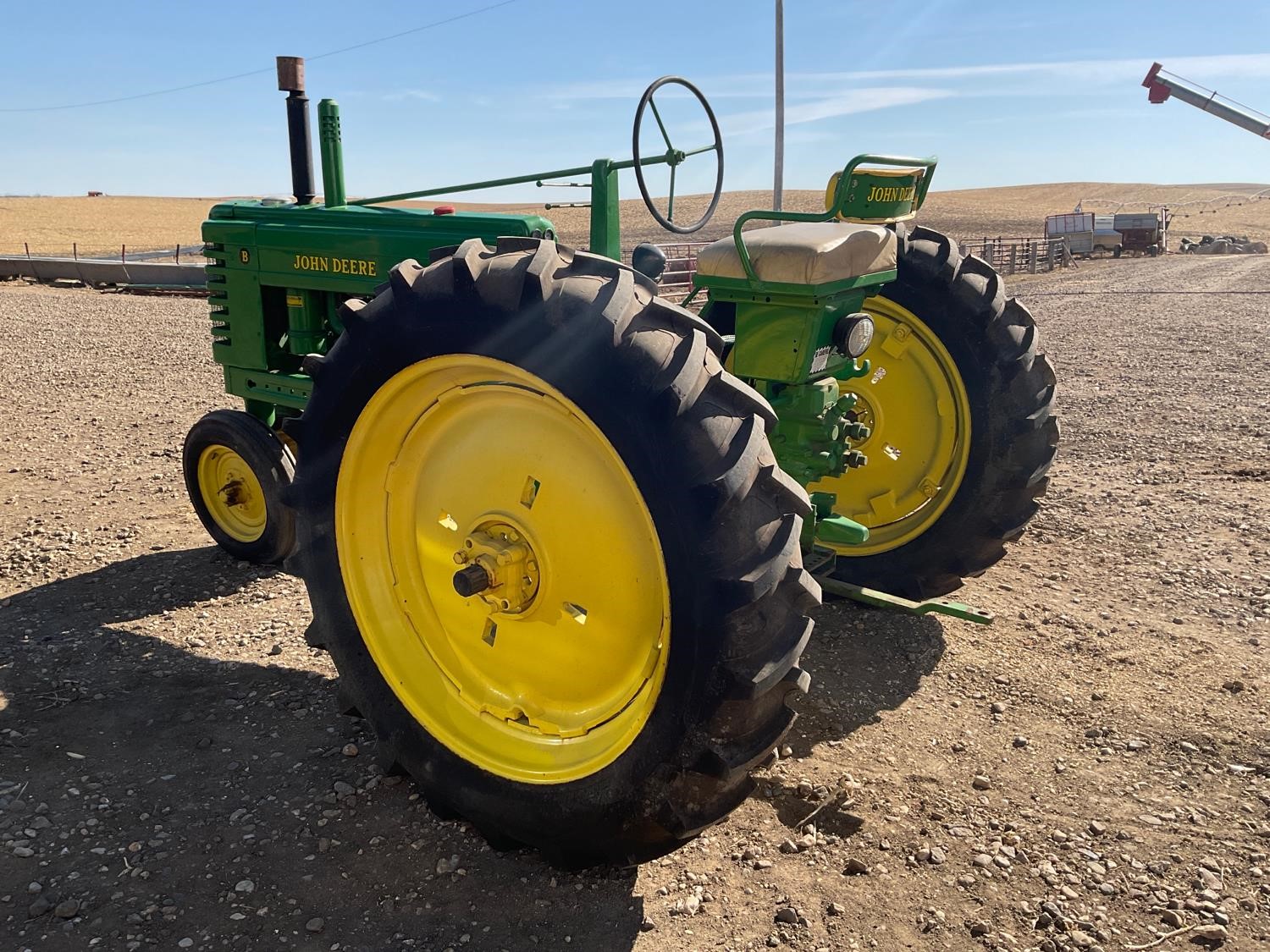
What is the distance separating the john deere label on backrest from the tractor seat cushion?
341mm

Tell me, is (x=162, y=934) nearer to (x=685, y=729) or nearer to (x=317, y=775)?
(x=317, y=775)

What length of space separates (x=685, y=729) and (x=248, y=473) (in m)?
3.25

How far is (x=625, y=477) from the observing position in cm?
218

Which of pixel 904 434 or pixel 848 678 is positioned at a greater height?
pixel 904 434

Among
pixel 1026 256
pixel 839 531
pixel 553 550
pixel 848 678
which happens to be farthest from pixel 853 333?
pixel 1026 256

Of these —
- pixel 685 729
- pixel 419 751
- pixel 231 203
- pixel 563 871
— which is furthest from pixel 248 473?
pixel 685 729

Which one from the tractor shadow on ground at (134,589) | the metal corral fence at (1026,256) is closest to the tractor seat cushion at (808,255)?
the tractor shadow on ground at (134,589)

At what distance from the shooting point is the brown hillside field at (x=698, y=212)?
115 ft

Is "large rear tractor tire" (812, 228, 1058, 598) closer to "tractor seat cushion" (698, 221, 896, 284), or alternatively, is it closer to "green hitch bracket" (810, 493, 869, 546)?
"tractor seat cushion" (698, 221, 896, 284)

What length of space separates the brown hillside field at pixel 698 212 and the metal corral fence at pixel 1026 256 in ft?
23.6

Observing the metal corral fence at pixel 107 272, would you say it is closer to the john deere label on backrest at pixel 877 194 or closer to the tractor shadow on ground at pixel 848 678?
the john deere label on backrest at pixel 877 194

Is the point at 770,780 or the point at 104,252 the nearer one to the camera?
the point at 770,780

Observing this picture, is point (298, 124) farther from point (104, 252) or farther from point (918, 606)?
point (104, 252)

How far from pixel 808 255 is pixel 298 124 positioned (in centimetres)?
265
